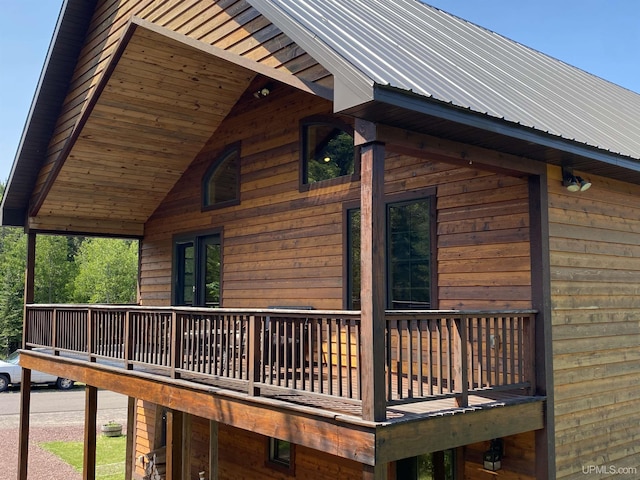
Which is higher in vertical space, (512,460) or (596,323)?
(596,323)

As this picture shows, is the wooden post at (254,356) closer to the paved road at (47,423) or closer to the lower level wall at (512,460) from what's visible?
the lower level wall at (512,460)

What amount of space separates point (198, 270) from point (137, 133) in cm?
280

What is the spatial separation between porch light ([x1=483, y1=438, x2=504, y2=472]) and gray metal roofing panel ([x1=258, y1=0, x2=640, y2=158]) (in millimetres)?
3257

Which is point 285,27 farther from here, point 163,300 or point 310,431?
point 163,300

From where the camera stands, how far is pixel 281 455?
9688 millimetres

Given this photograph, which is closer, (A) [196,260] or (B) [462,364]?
(B) [462,364]

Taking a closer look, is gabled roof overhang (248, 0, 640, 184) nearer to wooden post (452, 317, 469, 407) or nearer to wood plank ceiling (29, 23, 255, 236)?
wooden post (452, 317, 469, 407)

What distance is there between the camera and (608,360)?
284 inches

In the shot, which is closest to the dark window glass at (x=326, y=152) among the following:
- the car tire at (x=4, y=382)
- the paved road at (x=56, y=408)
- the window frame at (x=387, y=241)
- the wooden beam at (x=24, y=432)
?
the window frame at (x=387, y=241)

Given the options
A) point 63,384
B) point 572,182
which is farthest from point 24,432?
point 63,384

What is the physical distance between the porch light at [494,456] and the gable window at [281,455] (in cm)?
342

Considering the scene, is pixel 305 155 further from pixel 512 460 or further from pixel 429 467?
pixel 512 460

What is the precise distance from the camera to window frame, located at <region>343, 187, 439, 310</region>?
7.36 metres

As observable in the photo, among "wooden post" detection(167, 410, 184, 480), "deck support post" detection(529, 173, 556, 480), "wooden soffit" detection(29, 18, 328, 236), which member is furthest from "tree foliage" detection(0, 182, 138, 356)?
"deck support post" detection(529, 173, 556, 480)
